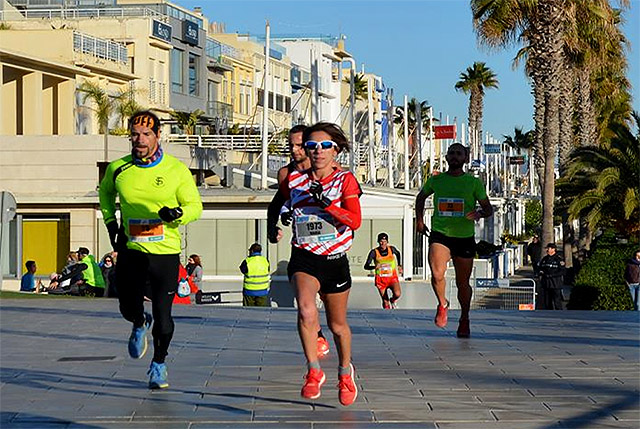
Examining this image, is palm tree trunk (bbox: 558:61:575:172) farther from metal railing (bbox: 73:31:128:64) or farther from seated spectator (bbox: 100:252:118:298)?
metal railing (bbox: 73:31:128:64)

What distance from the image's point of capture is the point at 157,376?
8766mm

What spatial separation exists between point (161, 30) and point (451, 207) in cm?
5024

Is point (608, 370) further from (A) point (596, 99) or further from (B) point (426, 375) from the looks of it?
(A) point (596, 99)

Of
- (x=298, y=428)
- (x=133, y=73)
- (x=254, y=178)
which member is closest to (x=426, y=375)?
(x=298, y=428)

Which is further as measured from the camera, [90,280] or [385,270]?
[90,280]

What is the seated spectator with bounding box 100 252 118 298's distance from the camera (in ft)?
80.1

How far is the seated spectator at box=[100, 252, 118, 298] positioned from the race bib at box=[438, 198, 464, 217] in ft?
42.3

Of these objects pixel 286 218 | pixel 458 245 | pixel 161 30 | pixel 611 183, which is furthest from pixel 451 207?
pixel 161 30

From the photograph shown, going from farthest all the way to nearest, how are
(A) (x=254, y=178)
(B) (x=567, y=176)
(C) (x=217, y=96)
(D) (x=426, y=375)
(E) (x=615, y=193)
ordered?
(C) (x=217, y=96) < (A) (x=254, y=178) < (B) (x=567, y=176) < (E) (x=615, y=193) < (D) (x=426, y=375)

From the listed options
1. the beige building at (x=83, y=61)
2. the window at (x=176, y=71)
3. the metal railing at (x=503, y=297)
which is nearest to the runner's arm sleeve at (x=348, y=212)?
the metal railing at (x=503, y=297)

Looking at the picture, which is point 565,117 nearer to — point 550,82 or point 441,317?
point 550,82

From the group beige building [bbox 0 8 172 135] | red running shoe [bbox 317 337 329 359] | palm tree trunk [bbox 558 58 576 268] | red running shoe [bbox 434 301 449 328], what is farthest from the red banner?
red running shoe [bbox 317 337 329 359]

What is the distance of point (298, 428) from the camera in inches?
285

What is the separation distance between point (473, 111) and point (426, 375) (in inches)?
3040
